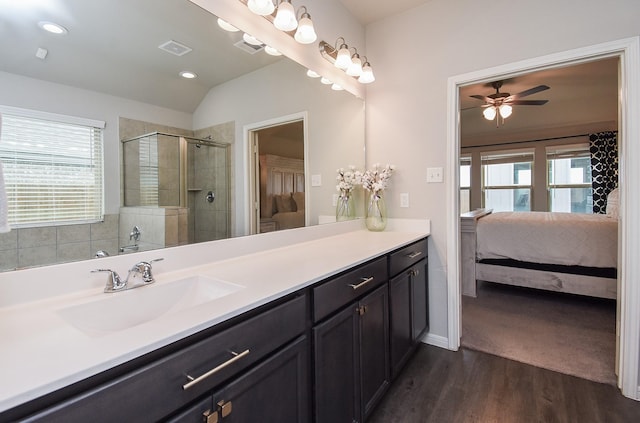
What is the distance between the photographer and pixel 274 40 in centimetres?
175

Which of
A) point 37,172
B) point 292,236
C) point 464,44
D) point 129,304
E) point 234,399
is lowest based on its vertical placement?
point 234,399

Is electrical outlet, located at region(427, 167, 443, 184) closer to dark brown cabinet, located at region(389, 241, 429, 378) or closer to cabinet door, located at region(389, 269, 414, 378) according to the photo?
dark brown cabinet, located at region(389, 241, 429, 378)

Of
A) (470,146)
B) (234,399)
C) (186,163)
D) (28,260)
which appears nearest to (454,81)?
(186,163)

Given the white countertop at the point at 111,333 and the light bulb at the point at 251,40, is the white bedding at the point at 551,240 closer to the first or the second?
the white countertop at the point at 111,333

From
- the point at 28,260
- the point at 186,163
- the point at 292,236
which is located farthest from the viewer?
the point at 292,236

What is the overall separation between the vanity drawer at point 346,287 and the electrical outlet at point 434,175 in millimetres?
935

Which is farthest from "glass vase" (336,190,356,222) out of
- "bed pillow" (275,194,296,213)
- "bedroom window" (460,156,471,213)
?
"bedroom window" (460,156,471,213)

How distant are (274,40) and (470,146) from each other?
233 inches

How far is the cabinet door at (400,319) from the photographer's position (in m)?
1.72

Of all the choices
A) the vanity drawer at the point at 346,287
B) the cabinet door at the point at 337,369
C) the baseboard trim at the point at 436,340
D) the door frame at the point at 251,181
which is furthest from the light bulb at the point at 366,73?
the baseboard trim at the point at 436,340

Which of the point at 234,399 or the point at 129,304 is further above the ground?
the point at 129,304

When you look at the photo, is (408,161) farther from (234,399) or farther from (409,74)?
(234,399)

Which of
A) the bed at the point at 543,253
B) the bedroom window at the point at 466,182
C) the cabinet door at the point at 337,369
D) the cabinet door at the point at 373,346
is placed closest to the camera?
the cabinet door at the point at 337,369

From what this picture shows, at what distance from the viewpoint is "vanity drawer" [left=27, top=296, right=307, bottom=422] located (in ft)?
1.87
